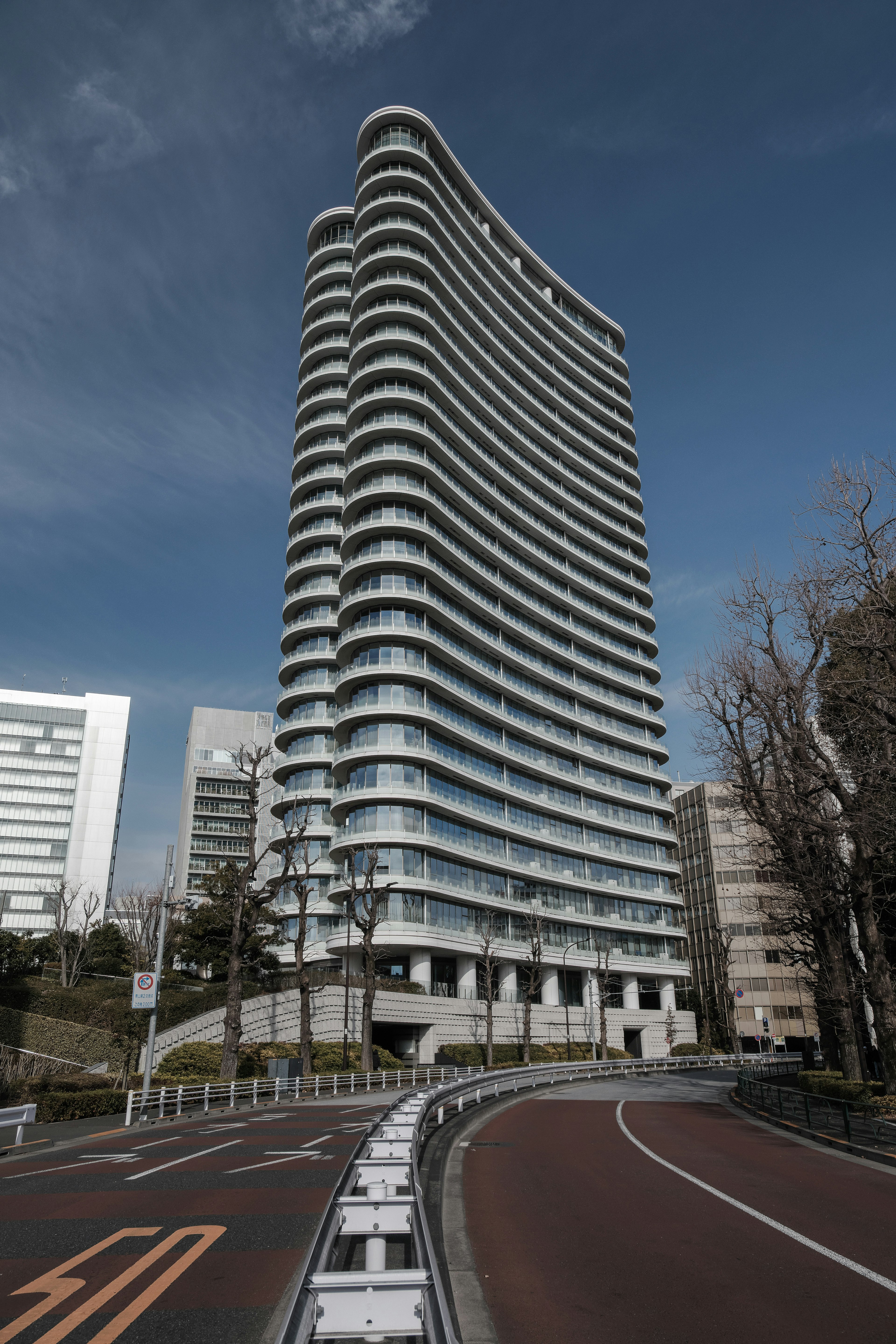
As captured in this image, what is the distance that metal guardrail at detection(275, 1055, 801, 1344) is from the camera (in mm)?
4113

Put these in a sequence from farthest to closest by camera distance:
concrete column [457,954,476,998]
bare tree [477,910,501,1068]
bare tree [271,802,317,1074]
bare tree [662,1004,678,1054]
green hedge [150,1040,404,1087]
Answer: bare tree [662,1004,678,1054]
concrete column [457,954,476,998]
bare tree [477,910,501,1068]
bare tree [271,802,317,1074]
green hedge [150,1040,404,1087]

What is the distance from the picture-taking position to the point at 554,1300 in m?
6.99

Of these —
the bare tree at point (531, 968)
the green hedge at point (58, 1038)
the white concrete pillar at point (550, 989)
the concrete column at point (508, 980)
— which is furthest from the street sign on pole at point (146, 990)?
the white concrete pillar at point (550, 989)

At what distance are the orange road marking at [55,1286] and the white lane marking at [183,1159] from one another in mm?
4181

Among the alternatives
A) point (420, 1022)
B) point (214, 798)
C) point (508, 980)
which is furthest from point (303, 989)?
point (214, 798)

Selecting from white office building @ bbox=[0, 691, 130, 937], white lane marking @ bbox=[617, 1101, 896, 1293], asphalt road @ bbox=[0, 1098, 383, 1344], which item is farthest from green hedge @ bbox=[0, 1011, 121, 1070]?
white office building @ bbox=[0, 691, 130, 937]

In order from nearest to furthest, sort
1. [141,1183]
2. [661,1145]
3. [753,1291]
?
[753,1291] → [141,1183] → [661,1145]

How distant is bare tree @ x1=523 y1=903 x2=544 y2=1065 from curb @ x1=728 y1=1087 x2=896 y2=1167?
31.8 meters

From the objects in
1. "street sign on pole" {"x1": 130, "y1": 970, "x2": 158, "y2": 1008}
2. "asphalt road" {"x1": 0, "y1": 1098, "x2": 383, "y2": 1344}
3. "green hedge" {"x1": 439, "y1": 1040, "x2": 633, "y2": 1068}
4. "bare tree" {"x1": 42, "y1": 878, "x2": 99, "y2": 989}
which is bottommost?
"green hedge" {"x1": 439, "y1": 1040, "x2": 633, "y2": 1068}

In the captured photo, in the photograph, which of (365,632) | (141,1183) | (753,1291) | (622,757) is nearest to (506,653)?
(365,632)

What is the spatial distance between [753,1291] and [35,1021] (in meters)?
38.8

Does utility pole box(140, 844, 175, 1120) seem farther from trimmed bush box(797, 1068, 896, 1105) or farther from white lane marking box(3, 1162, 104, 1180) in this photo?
trimmed bush box(797, 1068, 896, 1105)

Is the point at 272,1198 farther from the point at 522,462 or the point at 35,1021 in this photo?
the point at 522,462

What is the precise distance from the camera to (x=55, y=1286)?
24.8ft
